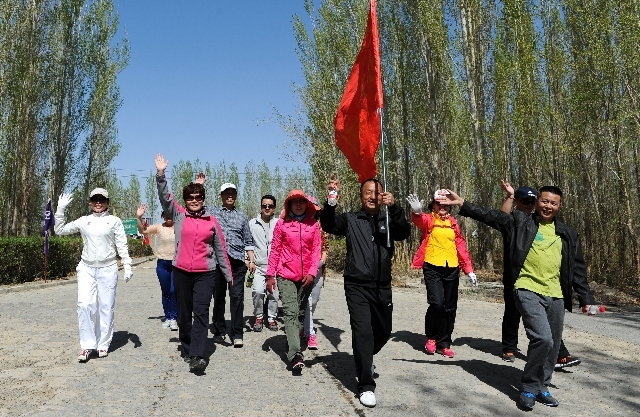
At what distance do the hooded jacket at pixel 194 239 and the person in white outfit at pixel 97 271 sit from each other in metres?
0.73

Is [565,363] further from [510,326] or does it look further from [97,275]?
[97,275]

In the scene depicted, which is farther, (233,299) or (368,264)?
(233,299)

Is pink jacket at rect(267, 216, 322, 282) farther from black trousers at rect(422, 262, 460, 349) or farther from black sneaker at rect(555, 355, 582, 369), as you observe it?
black sneaker at rect(555, 355, 582, 369)

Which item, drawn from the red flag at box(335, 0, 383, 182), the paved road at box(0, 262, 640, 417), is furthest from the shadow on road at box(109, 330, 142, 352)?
the red flag at box(335, 0, 383, 182)

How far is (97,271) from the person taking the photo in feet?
21.6

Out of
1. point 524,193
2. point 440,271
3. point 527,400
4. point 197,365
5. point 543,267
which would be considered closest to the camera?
point 527,400

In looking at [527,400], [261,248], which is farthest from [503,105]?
[527,400]

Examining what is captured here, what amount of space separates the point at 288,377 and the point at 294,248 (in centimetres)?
Answer: 137

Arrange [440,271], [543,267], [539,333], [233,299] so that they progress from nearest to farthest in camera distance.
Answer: [539,333] < [543,267] < [440,271] < [233,299]

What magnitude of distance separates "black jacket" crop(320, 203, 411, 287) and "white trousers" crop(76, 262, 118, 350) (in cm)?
281

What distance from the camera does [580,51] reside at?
54.7ft

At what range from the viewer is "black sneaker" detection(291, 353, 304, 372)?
5.67 m

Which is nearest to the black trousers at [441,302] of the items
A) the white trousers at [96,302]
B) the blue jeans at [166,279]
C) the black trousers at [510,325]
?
the black trousers at [510,325]

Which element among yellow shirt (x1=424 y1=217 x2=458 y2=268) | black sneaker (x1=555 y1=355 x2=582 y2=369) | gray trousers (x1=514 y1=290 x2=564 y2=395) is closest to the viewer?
gray trousers (x1=514 y1=290 x2=564 y2=395)
